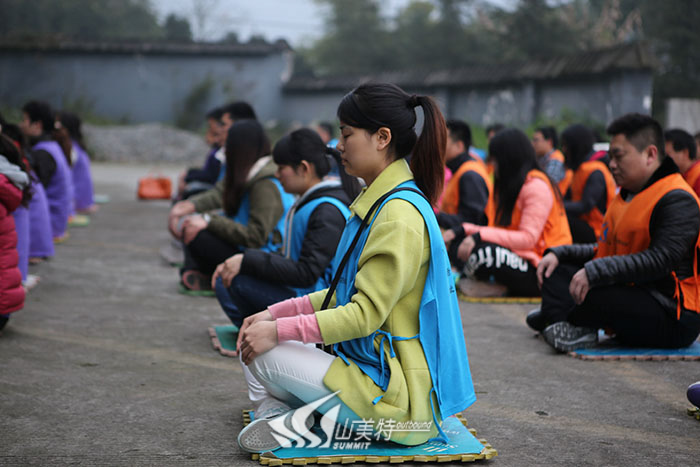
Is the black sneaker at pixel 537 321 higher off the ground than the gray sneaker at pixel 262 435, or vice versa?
the gray sneaker at pixel 262 435

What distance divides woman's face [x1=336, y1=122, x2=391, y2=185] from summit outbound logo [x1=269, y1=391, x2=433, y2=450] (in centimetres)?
81

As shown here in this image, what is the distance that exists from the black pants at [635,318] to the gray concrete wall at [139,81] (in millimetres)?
23782

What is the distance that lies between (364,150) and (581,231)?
4758mm

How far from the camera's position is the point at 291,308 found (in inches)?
116

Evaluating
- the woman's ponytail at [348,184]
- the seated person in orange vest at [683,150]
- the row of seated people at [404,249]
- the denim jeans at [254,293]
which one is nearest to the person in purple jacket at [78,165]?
the row of seated people at [404,249]

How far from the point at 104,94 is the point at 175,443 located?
25235 millimetres

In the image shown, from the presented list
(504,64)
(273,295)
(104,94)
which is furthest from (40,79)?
(273,295)

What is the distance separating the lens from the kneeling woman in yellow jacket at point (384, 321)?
273cm

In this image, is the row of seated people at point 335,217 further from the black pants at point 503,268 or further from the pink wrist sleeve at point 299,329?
the pink wrist sleeve at point 299,329

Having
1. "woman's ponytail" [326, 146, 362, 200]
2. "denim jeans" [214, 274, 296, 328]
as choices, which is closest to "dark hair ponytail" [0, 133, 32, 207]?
"denim jeans" [214, 274, 296, 328]

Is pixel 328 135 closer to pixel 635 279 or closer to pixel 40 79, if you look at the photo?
pixel 635 279

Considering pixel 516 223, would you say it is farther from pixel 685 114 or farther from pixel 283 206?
pixel 685 114

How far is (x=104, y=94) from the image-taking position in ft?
86.9

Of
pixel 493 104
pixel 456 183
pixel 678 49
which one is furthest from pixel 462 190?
pixel 678 49
